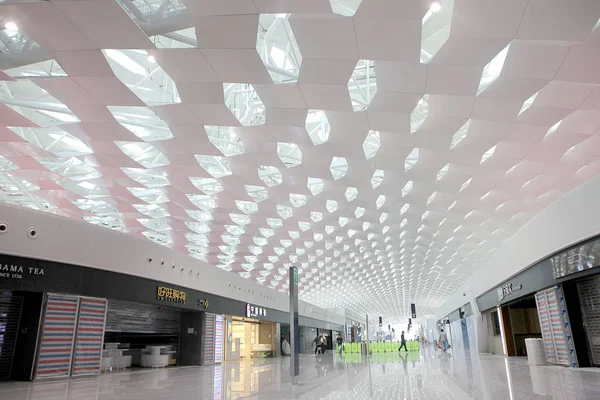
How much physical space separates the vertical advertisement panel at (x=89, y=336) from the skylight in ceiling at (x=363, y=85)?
9672mm

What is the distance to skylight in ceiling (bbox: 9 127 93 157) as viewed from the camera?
12.7m

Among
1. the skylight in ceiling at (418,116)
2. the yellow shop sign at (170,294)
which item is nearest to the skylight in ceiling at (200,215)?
the yellow shop sign at (170,294)

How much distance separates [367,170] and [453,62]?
6147mm

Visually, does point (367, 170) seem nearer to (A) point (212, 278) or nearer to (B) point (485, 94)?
(B) point (485, 94)

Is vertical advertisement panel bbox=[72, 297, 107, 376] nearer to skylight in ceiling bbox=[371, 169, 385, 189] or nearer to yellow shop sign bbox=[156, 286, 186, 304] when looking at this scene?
yellow shop sign bbox=[156, 286, 186, 304]

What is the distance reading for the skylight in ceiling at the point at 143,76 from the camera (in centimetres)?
892

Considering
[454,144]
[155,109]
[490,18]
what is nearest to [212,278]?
[155,109]

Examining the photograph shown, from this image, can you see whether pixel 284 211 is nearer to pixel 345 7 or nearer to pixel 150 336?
pixel 150 336

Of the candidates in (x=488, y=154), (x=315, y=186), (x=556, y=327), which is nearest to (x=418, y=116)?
(x=488, y=154)

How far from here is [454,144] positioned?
494 inches

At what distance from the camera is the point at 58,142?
1307 cm

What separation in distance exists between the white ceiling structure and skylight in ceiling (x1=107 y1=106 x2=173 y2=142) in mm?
40

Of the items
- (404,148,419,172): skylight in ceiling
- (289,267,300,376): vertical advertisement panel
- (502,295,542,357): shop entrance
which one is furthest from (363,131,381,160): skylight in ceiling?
(502,295,542,357): shop entrance

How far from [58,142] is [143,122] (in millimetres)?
3576
